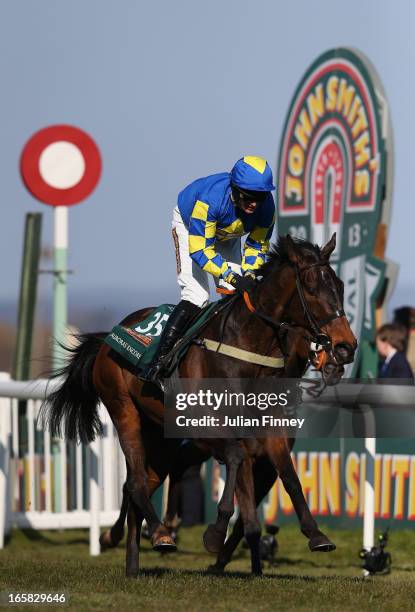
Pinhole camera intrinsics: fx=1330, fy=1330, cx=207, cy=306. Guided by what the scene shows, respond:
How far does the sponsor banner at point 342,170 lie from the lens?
32.7 feet

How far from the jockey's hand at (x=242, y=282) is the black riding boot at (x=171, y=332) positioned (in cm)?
32

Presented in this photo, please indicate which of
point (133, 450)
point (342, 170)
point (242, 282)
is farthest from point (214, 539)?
point (342, 170)

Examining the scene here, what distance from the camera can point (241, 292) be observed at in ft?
21.0

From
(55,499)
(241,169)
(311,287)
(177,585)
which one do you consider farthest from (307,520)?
(55,499)

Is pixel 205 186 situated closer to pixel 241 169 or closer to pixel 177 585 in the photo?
pixel 241 169

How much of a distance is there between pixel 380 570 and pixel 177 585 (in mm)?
2192

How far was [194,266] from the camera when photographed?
6.83 meters

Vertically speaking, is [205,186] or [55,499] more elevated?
[205,186]

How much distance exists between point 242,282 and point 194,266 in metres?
0.49

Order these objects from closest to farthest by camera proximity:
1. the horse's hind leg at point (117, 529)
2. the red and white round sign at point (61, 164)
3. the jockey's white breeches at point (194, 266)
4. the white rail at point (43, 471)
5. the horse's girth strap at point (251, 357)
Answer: the horse's girth strap at point (251, 357)
the jockey's white breeches at point (194, 266)
the horse's hind leg at point (117, 529)
the white rail at point (43, 471)
the red and white round sign at point (61, 164)

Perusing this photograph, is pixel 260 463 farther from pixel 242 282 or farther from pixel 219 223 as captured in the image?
pixel 219 223

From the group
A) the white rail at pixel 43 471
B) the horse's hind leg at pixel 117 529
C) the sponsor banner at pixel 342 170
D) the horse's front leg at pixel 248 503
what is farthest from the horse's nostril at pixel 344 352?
the sponsor banner at pixel 342 170

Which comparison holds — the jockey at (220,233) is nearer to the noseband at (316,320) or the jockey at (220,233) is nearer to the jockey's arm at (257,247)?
the jockey's arm at (257,247)

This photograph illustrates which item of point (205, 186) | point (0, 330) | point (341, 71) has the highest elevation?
point (341, 71)
